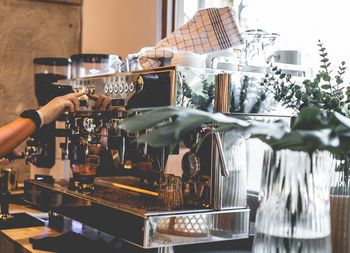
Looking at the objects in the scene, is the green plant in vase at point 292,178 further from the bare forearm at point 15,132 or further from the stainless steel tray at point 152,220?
the bare forearm at point 15,132

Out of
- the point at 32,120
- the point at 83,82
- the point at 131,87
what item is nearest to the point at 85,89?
the point at 83,82

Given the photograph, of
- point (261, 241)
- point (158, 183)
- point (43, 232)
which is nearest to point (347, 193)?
point (261, 241)

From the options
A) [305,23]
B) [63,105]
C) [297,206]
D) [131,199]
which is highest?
[305,23]

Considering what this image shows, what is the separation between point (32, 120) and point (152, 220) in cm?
74

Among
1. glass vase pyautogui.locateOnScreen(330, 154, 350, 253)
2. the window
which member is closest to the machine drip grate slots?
glass vase pyautogui.locateOnScreen(330, 154, 350, 253)

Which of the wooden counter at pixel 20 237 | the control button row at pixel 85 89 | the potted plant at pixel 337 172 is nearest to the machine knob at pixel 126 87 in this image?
the control button row at pixel 85 89

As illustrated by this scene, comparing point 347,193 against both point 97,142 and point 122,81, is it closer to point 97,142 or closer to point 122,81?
point 122,81

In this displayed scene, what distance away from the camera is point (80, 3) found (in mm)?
3193

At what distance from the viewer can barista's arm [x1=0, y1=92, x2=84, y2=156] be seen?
5.60 ft

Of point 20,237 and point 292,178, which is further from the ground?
point 292,178

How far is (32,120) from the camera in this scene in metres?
1.74

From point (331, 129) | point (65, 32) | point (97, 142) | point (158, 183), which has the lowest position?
point (158, 183)

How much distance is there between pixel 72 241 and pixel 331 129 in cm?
96

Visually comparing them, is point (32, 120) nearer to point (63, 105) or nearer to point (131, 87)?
point (63, 105)
